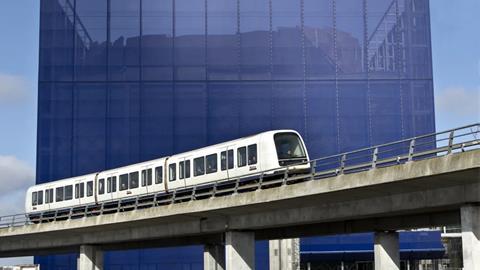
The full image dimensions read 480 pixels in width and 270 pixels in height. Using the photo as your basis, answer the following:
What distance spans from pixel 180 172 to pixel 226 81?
37860 millimetres

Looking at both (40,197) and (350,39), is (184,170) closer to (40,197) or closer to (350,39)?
(40,197)

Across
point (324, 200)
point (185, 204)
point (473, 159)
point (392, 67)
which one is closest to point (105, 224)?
point (185, 204)

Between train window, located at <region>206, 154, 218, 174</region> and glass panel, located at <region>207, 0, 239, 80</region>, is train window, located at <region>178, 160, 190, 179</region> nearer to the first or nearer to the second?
train window, located at <region>206, 154, 218, 174</region>

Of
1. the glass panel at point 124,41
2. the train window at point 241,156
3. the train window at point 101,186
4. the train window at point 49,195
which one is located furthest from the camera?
the glass panel at point 124,41

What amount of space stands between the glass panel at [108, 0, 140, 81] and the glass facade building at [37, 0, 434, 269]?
0.36 feet

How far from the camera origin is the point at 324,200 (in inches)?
1309

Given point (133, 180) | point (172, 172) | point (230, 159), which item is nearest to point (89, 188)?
point (133, 180)

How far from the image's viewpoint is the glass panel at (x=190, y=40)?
278 ft

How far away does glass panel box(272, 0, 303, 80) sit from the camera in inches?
3324

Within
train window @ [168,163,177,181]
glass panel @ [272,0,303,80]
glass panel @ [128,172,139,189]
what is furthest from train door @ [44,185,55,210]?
glass panel @ [272,0,303,80]

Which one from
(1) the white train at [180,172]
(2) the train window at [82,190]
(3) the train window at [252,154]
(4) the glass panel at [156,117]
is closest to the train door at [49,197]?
(1) the white train at [180,172]

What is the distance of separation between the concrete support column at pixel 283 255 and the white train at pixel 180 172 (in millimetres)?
20494

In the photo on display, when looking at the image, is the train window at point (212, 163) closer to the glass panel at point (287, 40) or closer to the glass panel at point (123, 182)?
the glass panel at point (123, 182)

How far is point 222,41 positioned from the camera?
85438 mm
